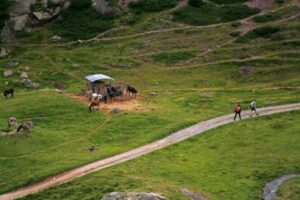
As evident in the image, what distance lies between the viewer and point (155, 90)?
9131cm

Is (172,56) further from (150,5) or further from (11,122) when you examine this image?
(11,122)

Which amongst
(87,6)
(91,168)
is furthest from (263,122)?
(87,6)

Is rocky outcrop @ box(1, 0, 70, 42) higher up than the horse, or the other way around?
rocky outcrop @ box(1, 0, 70, 42)

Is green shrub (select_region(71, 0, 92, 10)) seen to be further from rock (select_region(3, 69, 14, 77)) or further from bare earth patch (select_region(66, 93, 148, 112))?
bare earth patch (select_region(66, 93, 148, 112))

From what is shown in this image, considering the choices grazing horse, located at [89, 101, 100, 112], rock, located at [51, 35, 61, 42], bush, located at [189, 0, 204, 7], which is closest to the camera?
grazing horse, located at [89, 101, 100, 112]

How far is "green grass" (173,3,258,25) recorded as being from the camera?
11325 centimetres

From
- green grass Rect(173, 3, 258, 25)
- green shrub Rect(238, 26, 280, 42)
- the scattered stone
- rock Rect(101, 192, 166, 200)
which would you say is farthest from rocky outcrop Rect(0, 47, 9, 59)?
rock Rect(101, 192, 166, 200)

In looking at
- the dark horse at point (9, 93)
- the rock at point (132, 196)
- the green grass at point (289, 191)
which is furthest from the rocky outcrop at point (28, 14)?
the green grass at point (289, 191)

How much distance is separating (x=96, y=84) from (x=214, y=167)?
106 ft

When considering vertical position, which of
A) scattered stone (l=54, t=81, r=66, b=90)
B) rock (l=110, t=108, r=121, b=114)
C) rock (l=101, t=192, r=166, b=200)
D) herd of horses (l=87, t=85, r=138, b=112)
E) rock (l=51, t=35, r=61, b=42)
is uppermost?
rock (l=51, t=35, r=61, b=42)

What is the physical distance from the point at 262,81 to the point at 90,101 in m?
29.4

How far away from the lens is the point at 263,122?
3004 inches

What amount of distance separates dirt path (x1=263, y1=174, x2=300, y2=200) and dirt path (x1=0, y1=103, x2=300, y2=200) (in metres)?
14.2

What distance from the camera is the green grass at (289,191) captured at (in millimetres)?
55062
